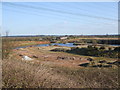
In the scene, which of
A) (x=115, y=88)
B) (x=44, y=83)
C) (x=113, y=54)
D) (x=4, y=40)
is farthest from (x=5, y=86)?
(x=113, y=54)

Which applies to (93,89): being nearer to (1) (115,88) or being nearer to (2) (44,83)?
(1) (115,88)

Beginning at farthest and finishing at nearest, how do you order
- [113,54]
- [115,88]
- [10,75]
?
[113,54] < [10,75] < [115,88]

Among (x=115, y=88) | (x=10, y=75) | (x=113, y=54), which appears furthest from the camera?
(x=113, y=54)

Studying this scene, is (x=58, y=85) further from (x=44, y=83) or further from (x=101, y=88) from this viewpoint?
(x=101, y=88)

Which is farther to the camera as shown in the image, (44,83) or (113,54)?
(113,54)

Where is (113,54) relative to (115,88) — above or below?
below

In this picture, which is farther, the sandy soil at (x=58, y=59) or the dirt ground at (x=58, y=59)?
the sandy soil at (x=58, y=59)

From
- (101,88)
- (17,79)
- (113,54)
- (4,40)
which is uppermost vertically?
(4,40)

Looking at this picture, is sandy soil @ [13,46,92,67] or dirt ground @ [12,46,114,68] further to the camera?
sandy soil @ [13,46,92,67]

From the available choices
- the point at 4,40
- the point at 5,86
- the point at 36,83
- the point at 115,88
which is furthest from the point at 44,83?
the point at 4,40
